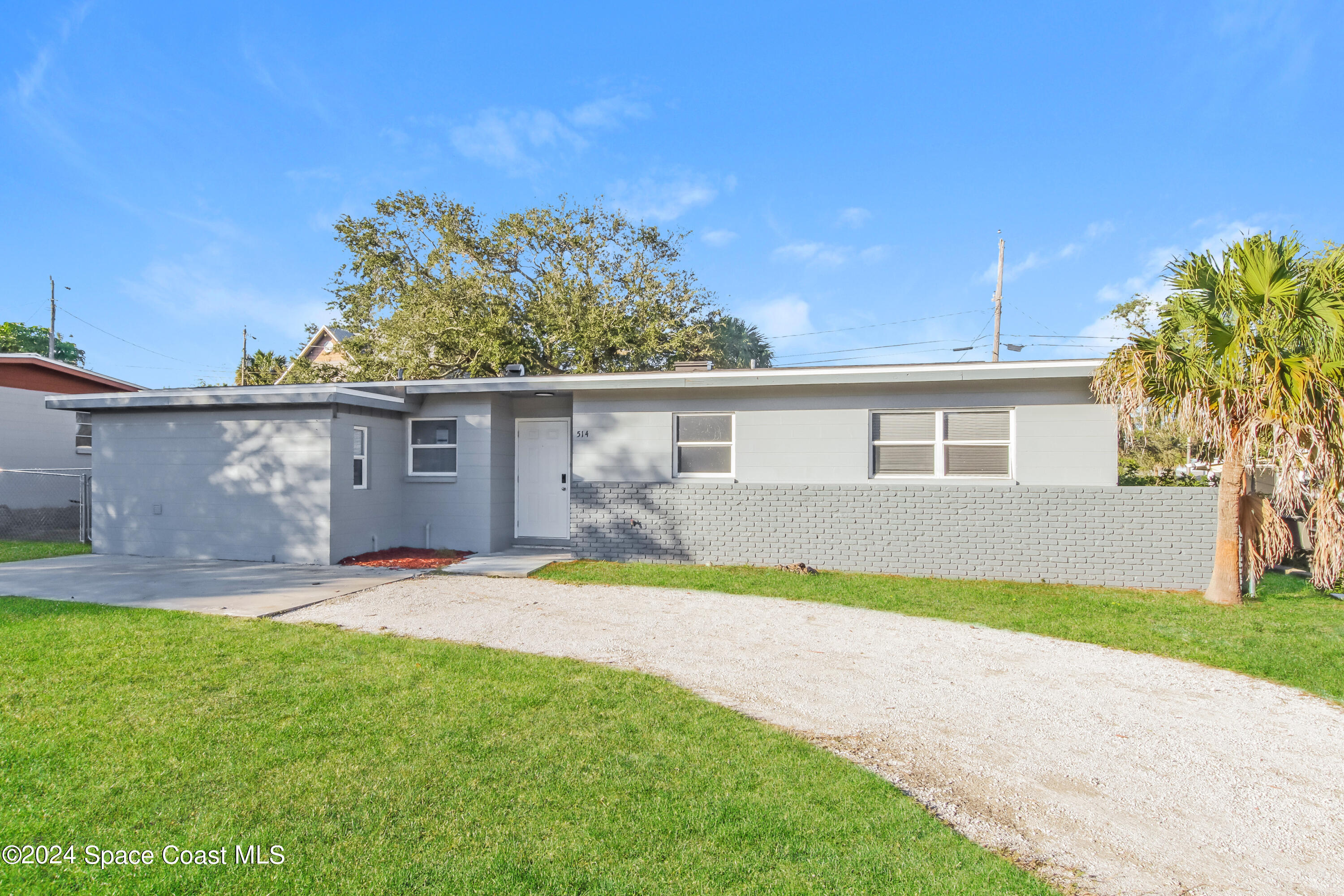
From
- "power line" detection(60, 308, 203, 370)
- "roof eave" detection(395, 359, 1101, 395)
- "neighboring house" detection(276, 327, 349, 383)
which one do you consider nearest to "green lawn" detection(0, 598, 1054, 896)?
"roof eave" detection(395, 359, 1101, 395)

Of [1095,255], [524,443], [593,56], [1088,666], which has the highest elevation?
[593,56]

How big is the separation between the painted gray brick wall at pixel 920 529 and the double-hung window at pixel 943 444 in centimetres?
39

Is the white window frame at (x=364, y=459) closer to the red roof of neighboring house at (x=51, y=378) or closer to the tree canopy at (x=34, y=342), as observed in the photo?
the red roof of neighboring house at (x=51, y=378)

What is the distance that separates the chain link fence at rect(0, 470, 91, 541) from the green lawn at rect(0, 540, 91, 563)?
863mm

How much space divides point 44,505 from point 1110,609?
20.3 meters

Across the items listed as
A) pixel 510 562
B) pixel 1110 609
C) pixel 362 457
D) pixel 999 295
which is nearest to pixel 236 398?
pixel 362 457

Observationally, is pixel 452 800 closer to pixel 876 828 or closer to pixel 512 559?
pixel 876 828

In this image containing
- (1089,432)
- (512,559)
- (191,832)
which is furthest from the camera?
(512,559)

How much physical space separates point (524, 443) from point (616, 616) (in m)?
5.83

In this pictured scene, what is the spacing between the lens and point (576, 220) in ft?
78.3

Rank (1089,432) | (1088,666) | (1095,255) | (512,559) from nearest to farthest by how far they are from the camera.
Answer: (1088,666) → (1089,432) → (512,559) → (1095,255)

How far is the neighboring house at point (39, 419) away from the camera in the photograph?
1508 cm

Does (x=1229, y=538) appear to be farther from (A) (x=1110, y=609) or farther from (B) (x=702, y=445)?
(B) (x=702, y=445)

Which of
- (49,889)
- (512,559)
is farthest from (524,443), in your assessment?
(49,889)
